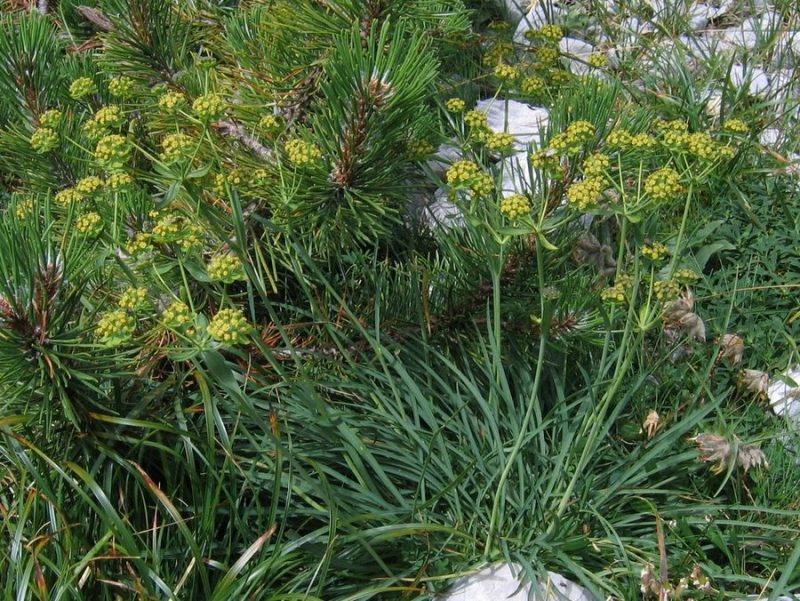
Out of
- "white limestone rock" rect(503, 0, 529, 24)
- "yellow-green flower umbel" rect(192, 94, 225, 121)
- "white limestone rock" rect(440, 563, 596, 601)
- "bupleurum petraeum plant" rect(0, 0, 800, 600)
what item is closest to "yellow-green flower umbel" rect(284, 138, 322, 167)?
"bupleurum petraeum plant" rect(0, 0, 800, 600)

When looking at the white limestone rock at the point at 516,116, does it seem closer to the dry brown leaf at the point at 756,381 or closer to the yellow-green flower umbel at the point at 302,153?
the dry brown leaf at the point at 756,381

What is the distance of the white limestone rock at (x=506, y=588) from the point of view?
219 cm

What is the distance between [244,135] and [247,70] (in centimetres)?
26

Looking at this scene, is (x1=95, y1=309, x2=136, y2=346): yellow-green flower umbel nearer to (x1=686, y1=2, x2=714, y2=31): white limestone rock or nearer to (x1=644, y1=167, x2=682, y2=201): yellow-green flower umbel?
(x1=644, y1=167, x2=682, y2=201): yellow-green flower umbel

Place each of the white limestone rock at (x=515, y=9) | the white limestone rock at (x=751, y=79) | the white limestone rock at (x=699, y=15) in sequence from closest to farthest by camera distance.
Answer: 1. the white limestone rock at (x=751, y=79)
2. the white limestone rock at (x=515, y=9)
3. the white limestone rock at (x=699, y=15)

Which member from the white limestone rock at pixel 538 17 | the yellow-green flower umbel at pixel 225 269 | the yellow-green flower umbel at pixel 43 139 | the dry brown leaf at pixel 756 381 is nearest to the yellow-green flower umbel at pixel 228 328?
the yellow-green flower umbel at pixel 225 269

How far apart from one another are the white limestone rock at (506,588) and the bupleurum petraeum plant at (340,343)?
0.04 meters

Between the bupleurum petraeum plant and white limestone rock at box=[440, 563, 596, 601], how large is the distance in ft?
0.13

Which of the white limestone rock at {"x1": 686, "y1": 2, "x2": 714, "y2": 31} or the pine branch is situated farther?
the white limestone rock at {"x1": 686, "y1": 2, "x2": 714, "y2": 31}

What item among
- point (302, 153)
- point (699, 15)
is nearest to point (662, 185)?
point (302, 153)

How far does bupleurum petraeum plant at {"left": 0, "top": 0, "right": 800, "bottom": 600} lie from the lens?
207cm

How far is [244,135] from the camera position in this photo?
2707 mm

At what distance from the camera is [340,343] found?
104 inches

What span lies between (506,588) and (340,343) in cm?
81
